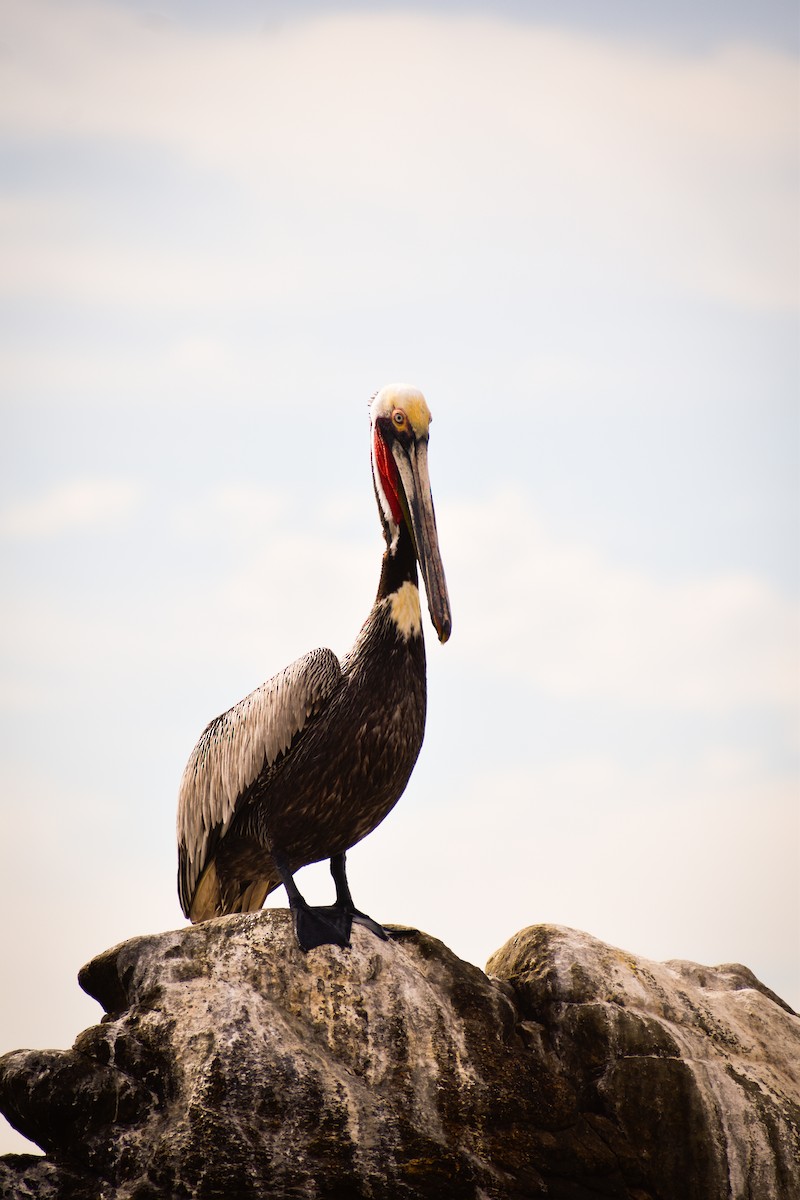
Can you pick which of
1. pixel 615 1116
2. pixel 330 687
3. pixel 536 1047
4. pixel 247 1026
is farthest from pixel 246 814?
pixel 615 1116

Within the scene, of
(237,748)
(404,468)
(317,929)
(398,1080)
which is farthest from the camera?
(404,468)

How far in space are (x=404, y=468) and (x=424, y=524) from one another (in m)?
0.34

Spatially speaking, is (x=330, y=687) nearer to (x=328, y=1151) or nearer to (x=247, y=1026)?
(x=247, y=1026)

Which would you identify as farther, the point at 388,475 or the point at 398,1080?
the point at 388,475

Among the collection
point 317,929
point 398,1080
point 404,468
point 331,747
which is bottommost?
point 398,1080

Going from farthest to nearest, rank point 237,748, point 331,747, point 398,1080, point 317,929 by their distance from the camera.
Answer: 1. point 237,748
2. point 331,747
3. point 317,929
4. point 398,1080

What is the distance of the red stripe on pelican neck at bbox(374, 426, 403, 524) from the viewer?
8023mm

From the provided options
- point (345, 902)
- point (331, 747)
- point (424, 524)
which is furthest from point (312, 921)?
point (424, 524)

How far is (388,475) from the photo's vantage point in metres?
8.05

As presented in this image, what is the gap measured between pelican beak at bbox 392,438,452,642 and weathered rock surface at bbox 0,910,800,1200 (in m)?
1.66

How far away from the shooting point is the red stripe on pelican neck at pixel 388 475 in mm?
8023

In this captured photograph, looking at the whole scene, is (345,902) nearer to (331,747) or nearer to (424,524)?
(331,747)

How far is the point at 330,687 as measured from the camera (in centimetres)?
760

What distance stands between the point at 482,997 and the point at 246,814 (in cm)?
156
